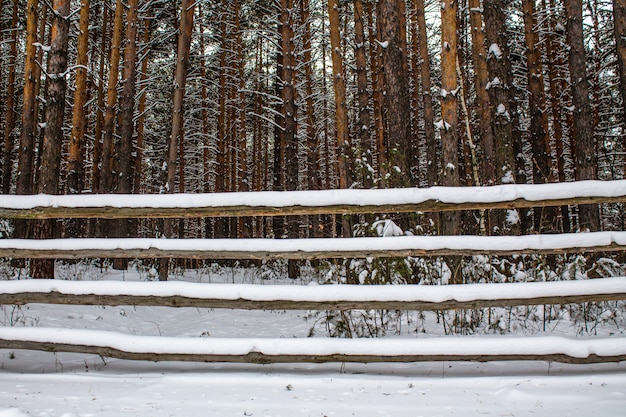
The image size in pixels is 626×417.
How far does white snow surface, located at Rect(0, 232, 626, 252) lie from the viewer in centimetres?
418

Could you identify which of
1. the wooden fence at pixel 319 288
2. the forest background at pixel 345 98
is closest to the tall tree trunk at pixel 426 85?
the forest background at pixel 345 98

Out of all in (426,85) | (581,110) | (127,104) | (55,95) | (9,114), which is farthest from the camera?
(9,114)

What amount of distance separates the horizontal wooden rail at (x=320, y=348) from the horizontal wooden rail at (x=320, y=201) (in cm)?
130

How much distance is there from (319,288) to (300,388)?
3.15 ft

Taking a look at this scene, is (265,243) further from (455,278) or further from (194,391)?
(455,278)

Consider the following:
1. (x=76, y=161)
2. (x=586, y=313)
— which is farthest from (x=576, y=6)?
(x=76, y=161)

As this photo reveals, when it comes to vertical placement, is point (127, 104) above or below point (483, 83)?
below

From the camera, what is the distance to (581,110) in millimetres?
10875

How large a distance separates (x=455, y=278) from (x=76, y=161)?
475 inches

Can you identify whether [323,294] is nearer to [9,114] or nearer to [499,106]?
[499,106]

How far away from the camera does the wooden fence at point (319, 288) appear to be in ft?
12.6

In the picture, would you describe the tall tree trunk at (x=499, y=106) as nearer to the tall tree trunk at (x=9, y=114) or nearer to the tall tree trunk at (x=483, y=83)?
the tall tree trunk at (x=483, y=83)

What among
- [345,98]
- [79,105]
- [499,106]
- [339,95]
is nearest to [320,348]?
[499,106]

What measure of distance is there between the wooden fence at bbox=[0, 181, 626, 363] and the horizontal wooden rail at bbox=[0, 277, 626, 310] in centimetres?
1
